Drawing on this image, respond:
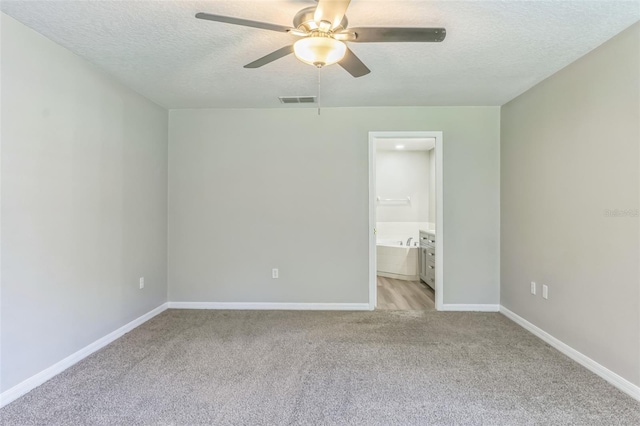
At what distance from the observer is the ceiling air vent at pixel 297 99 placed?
3354 mm

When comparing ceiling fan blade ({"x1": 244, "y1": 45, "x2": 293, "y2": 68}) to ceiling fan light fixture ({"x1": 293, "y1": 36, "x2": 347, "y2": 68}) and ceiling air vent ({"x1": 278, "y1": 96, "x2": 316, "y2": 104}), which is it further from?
ceiling air vent ({"x1": 278, "y1": 96, "x2": 316, "y2": 104})

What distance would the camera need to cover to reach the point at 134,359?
2496mm

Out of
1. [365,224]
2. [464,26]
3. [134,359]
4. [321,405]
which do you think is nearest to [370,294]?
[365,224]

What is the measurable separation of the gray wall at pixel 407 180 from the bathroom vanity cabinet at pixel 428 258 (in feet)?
3.86

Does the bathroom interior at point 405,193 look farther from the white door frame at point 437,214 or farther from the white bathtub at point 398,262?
the white door frame at point 437,214

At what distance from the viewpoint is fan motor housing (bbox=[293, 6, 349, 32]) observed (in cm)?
163

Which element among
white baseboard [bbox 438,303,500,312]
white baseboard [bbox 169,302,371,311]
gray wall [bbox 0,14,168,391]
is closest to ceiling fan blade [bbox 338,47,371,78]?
gray wall [bbox 0,14,168,391]

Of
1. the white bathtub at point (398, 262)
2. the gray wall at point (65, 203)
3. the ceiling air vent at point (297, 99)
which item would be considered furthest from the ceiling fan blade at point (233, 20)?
the white bathtub at point (398, 262)

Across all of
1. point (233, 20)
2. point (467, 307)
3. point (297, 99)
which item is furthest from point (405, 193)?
point (233, 20)

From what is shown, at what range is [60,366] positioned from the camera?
230 cm

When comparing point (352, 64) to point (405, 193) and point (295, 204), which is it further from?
point (405, 193)

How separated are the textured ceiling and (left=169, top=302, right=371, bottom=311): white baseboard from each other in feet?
7.57

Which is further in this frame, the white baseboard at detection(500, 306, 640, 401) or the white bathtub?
the white bathtub

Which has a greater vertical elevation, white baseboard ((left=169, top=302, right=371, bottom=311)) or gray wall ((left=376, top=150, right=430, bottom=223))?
gray wall ((left=376, top=150, right=430, bottom=223))
